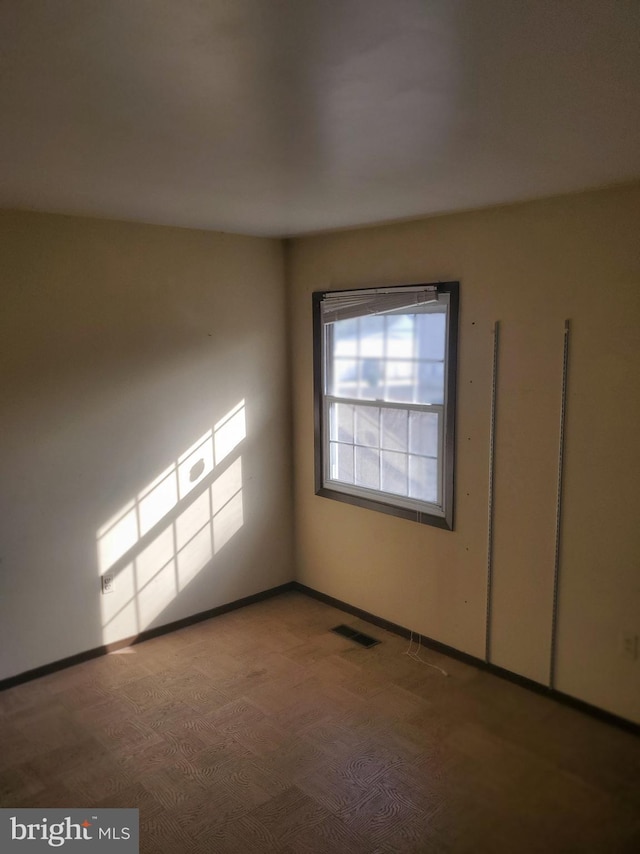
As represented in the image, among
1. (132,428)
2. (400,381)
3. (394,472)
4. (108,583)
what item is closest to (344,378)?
(400,381)

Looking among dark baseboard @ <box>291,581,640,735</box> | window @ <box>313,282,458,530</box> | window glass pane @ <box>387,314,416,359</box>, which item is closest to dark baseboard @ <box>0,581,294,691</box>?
dark baseboard @ <box>291,581,640,735</box>

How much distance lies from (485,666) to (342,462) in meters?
1.55

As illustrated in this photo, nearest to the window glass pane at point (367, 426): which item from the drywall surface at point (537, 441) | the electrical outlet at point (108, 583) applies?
the drywall surface at point (537, 441)

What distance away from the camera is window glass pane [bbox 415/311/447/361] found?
3650 mm

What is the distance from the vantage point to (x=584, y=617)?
3.15 metres

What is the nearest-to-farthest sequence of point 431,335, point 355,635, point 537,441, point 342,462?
point 537,441 < point 431,335 < point 355,635 < point 342,462

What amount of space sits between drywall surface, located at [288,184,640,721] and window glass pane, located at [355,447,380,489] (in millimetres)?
256

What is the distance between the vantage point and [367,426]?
163 inches

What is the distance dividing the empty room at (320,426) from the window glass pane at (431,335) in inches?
0.8

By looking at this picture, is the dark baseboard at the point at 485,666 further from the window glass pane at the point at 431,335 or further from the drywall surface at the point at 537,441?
the window glass pane at the point at 431,335

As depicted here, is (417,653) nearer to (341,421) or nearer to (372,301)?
(341,421)

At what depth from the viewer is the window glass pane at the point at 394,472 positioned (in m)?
3.96

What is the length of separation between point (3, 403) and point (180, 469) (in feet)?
3.66

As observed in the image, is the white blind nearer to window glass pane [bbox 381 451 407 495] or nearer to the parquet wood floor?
window glass pane [bbox 381 451 407 495]
